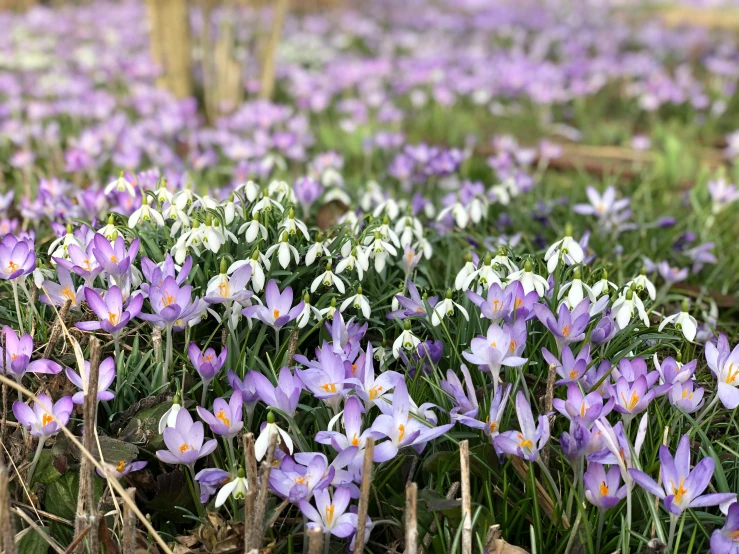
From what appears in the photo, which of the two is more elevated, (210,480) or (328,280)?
(328,280)

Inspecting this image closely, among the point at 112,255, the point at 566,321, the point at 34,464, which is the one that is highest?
the point at 112,255

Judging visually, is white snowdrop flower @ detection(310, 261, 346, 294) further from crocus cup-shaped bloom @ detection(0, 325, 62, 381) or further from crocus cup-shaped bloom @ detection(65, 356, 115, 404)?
crocus cup-shaped bloom @ detection(0, 325, 62, 381)

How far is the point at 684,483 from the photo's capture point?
4.45 feet

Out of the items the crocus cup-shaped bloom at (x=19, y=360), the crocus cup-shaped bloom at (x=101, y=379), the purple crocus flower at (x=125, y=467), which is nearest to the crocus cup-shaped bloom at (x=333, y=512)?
the purple crocus flower at (x=125, y=467)

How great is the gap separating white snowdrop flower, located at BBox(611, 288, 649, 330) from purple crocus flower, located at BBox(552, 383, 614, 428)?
34cm

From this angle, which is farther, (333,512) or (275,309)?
(275,309)

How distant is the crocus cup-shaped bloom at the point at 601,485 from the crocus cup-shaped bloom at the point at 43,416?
104 centimetres

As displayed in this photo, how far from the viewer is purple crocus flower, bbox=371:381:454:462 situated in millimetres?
1436

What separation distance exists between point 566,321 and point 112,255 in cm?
106

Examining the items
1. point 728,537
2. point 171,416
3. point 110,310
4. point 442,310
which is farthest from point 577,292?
point 110,310

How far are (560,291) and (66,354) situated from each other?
1.26m

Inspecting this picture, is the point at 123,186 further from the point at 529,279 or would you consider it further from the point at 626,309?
the point at 626,309

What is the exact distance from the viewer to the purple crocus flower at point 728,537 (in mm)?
1324

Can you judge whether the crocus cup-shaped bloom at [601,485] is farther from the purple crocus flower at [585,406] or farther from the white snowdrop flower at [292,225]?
the white snowdrop flower at [292,225]
